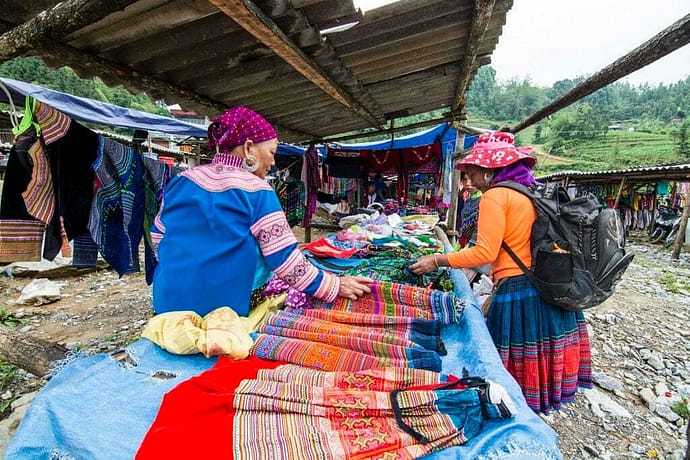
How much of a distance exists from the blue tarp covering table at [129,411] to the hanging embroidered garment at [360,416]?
0.20ft

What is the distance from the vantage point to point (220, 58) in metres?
2.56

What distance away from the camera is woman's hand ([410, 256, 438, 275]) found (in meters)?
2.28

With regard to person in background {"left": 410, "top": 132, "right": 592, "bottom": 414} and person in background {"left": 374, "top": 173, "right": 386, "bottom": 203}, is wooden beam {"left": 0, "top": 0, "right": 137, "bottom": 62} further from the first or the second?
person in background {"left": 374, "top": 173, "right": 386, "bottom": 203}

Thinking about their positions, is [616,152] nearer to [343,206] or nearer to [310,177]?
[343,206]

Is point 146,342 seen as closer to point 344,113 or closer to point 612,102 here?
point 344,113

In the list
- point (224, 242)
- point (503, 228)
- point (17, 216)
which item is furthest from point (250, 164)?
point (17, 216)

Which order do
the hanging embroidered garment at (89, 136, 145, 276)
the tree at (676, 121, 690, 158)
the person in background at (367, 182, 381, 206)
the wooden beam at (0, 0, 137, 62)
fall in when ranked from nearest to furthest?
the wooden beam at (0, 0, 137, 62), the hanging embroidered garment at (89, 136, 145, 276), the person in background at (367, 182, 381, 206), the tree at (676, 121, 690, 158)

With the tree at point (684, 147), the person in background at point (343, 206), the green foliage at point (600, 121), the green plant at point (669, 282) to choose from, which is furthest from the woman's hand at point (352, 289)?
the tree at point (684, 147)

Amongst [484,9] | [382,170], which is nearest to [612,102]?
[382,170]

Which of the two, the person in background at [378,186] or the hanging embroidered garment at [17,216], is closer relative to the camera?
the hanging embroidered garment at [17,216]

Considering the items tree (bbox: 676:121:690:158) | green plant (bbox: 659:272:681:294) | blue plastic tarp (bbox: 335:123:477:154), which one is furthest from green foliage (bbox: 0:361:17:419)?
tree (bbox: 676:121:690:158)

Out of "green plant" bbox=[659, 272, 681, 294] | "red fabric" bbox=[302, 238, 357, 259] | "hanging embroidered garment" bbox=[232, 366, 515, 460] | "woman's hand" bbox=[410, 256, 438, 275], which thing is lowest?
"green plant" bbox=[659, 272, 681, 294]

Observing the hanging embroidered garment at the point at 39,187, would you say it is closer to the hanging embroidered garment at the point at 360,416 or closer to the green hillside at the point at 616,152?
the hanging embroidered garment at the point at 360,416

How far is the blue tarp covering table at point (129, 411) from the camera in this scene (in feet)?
3.35
